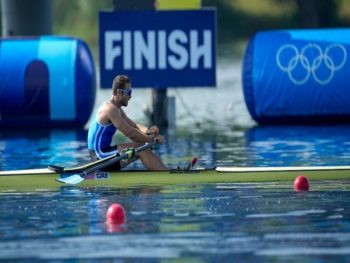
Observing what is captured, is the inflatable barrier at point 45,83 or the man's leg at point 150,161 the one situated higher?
the inflatable barrier at point 45,83

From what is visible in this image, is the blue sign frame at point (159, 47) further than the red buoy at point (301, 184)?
Yes

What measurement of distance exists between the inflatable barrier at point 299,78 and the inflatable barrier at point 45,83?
3.51 m

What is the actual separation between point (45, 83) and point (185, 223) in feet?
A: 42.7

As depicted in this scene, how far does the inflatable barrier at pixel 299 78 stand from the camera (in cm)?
2678

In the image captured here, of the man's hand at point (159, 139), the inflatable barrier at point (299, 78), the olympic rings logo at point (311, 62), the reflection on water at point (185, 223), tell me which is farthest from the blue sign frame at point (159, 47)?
the reflection on water at point (185, 223)

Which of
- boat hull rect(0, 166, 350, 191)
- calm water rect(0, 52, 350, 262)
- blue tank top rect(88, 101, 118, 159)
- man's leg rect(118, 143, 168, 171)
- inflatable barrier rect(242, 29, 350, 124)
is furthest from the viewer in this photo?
inflatable barrier rect(242, 29, 350, 124)

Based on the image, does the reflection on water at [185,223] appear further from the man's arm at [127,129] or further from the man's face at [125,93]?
the man's face at [125,93]

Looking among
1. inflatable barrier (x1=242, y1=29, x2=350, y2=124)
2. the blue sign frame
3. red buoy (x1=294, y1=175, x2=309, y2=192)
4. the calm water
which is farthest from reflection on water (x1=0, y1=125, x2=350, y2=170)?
red buoy (x1=294, y1=175, x2=309, y2=192)

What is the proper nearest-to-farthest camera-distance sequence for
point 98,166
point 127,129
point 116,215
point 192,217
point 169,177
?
point 116,215, point 192,217, point 169,177, point 98,166, point 127,129

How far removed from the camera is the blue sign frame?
26922 mm

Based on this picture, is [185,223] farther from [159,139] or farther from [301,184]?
[159,139]

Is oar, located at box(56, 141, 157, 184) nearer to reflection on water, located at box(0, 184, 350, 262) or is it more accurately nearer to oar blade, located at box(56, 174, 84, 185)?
oar blade, located at box(56, 174, 84, 185)

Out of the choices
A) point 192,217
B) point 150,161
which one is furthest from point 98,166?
point 192,217

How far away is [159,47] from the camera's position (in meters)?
27.0
